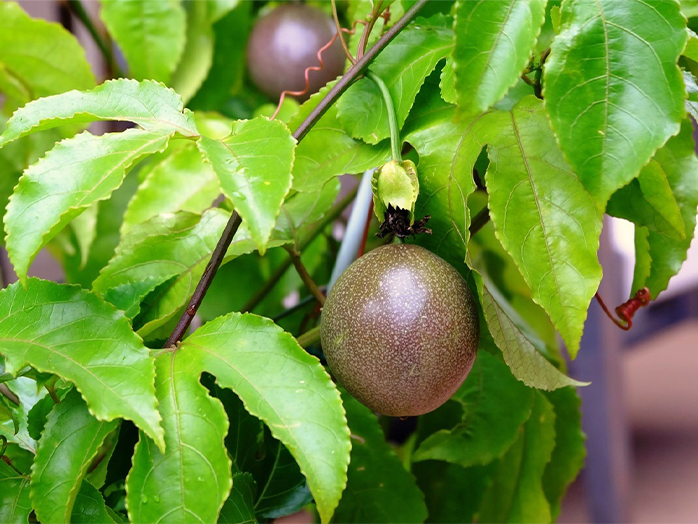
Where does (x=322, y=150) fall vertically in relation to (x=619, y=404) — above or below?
above

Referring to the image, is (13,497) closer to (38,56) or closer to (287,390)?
(287,390)

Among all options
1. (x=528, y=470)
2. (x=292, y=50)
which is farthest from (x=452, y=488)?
(x=292, y=50)

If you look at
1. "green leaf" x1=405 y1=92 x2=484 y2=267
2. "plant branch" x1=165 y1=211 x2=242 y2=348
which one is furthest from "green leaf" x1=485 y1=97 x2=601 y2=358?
"plant branch" x1=165 y1=211 x2=242 y2=348

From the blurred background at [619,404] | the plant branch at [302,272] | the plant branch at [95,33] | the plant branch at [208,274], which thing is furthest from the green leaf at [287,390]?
the plant branch at [95,33]

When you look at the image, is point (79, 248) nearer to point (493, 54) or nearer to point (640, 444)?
point (493, 54)

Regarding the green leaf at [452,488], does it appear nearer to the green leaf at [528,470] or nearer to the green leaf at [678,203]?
the green leaf at [528,470]

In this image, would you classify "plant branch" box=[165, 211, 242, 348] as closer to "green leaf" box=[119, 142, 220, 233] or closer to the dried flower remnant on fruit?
the dried flower remnant on fruit

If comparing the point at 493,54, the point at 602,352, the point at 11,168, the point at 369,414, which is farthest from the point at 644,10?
the point at 602,352
